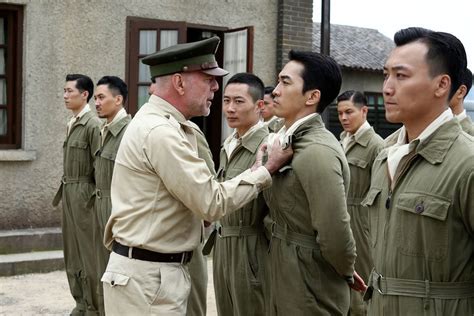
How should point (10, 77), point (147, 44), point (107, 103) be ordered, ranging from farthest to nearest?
point (147, 44), point (10, 77), point (107, 103)

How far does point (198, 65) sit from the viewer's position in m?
Answer: 3.59

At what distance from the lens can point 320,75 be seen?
12.6ft

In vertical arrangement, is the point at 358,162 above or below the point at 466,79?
below

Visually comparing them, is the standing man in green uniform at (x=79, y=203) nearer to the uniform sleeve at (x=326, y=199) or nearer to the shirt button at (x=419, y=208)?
the uniform sleeve at (x=326, y=199)

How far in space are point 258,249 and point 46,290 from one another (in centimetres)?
422

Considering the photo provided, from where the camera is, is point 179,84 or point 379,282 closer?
point 379,282

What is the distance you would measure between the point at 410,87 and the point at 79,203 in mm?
4827

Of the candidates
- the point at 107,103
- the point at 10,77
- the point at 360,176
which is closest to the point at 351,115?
the point at 360,176

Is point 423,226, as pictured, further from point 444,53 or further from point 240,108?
point 240,108

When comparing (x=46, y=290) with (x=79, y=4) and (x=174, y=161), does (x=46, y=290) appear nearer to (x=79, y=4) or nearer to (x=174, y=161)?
(x=79, y=4)

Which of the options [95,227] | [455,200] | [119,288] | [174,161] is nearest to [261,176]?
[174,161]

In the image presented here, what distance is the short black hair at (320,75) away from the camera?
12.6 feet

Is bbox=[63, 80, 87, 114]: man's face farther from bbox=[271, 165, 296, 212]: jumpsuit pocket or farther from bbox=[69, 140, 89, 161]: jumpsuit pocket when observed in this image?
bbox=[271, 165, 296, 212]: jumpsuit pocket

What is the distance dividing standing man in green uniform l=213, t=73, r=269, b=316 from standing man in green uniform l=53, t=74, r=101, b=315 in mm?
2322
